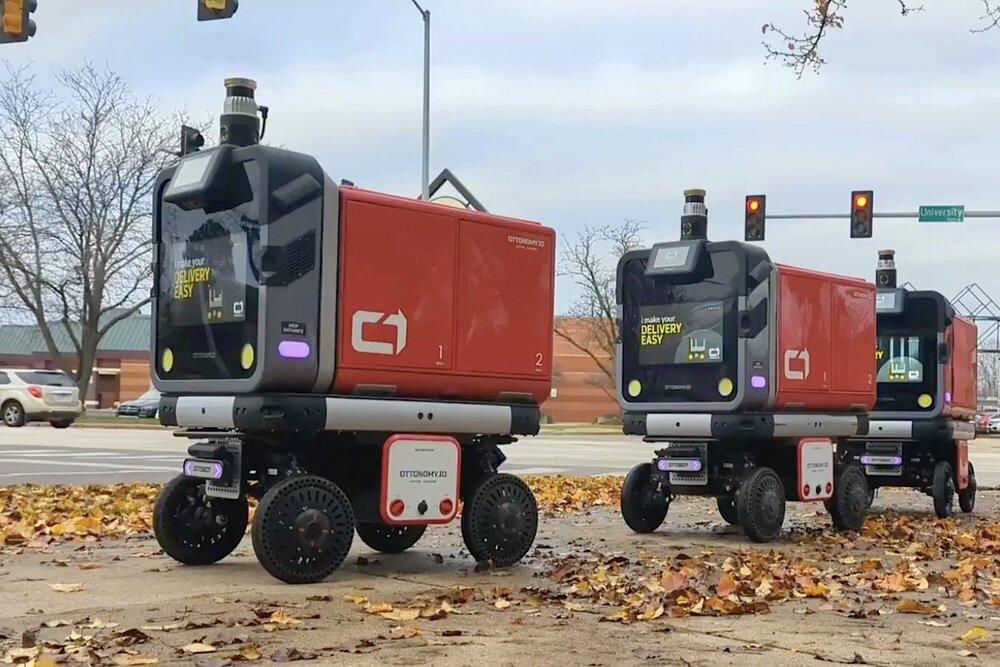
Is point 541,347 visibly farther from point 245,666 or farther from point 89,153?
point 89,153

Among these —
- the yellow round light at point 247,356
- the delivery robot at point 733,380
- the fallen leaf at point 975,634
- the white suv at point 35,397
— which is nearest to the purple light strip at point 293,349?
the yellow round light at point 247,356

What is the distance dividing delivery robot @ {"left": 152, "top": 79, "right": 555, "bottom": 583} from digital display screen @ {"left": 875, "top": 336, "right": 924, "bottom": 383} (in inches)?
298

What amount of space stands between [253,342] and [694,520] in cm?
698

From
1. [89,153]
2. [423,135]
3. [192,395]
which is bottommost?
[192,395]

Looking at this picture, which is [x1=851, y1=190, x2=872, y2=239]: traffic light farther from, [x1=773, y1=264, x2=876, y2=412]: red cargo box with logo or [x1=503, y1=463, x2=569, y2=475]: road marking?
[x1=773, y1=264, x2=876, y2=412]: red cargo box with logo

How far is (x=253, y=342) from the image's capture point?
7785 millimetres

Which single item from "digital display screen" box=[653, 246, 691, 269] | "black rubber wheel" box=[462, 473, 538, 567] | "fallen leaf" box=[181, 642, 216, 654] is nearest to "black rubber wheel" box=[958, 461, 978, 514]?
"digital display screen" box=[653, 246, 691, 269]

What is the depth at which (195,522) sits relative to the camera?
A: 859cm

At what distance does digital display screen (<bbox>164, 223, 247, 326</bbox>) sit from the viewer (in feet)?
26.1

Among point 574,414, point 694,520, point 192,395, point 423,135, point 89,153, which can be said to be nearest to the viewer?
point 192,395

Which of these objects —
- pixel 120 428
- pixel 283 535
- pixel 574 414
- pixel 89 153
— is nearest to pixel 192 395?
pixel 283 535

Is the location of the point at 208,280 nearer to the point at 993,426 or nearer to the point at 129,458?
the point at 129,458

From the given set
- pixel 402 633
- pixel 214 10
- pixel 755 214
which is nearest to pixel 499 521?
pixel 402 633

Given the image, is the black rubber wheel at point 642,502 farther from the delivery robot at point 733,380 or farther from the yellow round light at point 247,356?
the yellow round light at point 247,356
